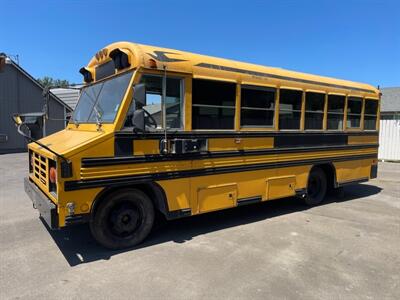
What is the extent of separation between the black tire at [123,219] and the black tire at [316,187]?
3.86 metres

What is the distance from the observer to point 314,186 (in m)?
7.07


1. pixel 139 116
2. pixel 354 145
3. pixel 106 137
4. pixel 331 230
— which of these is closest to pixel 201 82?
pixel 139 116

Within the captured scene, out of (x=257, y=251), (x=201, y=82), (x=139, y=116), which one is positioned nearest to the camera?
(x=139, y=116)

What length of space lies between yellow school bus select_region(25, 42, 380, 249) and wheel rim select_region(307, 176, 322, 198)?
506 mm

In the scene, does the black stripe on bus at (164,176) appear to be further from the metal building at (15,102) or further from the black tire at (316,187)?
the metal building at (15,102)

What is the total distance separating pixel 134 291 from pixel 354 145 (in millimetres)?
6188

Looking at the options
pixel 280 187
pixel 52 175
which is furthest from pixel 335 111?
pixel 52 175

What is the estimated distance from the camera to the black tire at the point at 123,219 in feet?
13.8

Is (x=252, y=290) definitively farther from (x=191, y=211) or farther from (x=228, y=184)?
(x=228, y=184)

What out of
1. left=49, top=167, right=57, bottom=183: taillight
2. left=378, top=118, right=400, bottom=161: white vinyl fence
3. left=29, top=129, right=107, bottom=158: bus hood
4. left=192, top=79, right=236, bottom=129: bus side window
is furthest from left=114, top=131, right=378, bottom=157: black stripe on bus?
left=378, top=118, right=400, bottom=161: white vinyl fence

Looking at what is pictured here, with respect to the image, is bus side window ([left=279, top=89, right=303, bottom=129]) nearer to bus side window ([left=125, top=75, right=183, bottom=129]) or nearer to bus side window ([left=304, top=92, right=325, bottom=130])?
bus side window ([left=304, top=92, right=325, bottom=130])

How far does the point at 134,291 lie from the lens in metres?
3.32

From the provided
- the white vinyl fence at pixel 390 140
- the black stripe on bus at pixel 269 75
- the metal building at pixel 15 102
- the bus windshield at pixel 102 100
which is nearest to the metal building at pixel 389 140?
the white vinyl fence at pixel 390 140

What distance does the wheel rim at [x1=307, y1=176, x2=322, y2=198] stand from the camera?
6.96m
